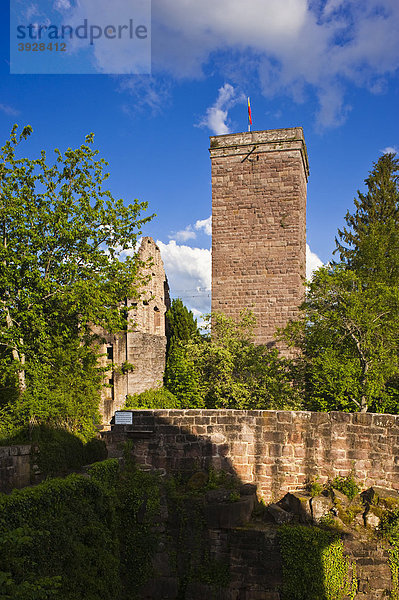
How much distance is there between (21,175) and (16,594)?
11417 mm

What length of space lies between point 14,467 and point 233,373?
7.57 metres

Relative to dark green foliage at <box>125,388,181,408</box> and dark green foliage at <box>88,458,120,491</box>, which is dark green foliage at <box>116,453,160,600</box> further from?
dark green foliage at <box>125,388,181,408</box>

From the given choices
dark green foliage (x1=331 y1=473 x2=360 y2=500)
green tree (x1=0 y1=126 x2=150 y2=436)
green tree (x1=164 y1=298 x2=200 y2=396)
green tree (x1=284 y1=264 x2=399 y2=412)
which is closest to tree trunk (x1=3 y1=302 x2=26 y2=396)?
green tree (x1=0 y1=126 x2=150 y2=436)

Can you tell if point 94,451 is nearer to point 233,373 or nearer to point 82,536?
point 233,373

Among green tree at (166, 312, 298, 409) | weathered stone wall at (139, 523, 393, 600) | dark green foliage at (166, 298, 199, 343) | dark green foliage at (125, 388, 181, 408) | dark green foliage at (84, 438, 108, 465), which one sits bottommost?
weathered stone wall at (139, 523, 393, 600)

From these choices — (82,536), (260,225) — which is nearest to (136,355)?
(260,225)

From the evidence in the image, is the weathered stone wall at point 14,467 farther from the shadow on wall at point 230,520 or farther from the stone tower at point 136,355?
the stone tower at point 136,355

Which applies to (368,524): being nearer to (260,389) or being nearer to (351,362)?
(351,362)

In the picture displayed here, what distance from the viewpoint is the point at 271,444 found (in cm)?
1043

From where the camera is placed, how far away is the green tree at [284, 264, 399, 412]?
1374 centimetres

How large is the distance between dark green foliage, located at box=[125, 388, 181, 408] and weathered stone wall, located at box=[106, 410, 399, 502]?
6624 mm

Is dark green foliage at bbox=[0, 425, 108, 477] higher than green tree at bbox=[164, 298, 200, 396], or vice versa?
green tree at bbox=[164, 298, 200, 396]

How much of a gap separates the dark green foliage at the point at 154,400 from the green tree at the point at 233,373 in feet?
2.04

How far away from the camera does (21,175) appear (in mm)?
14227
